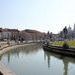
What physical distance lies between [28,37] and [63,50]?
326 feet

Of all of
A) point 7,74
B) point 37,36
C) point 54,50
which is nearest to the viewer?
point 7,74

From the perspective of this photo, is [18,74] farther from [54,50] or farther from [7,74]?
[54,50]

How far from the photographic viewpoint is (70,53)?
4338 cm

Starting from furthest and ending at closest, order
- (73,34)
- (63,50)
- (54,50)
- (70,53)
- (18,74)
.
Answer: (73,34) → (54,50) → (63,50) → (70,53) → (18,74)

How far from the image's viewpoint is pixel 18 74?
941 inches

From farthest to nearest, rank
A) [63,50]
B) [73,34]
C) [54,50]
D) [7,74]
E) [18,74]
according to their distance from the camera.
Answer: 1. [73,34]
2. [54,50]
3. [63,50]
4. [18,74]
5. [7,74]

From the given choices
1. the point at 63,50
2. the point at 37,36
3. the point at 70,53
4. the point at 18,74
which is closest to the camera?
the point at 18,74

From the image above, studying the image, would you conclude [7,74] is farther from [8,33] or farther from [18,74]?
[8,33]

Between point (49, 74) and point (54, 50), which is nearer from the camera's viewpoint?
point (49, 74)

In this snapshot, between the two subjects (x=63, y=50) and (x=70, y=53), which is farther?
(x=63, y=50)

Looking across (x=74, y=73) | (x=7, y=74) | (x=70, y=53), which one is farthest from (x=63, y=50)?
(x=7, y=74)

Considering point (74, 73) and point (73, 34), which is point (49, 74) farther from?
point (73, 34)

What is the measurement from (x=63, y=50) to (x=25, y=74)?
82.7 ft

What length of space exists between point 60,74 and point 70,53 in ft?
63.1
